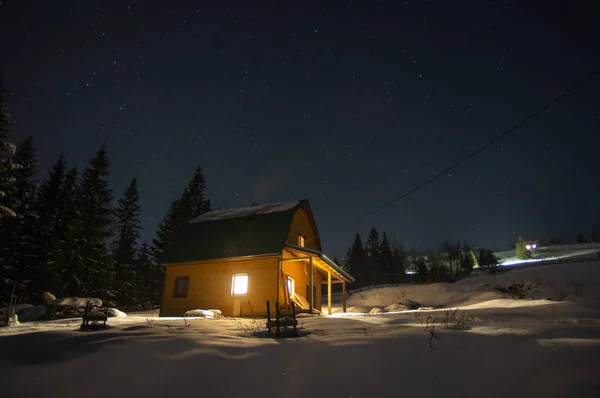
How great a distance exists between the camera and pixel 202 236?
2022 cm

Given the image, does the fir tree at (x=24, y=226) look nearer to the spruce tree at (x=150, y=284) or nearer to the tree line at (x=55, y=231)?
the tree line at (x=55, y=231)

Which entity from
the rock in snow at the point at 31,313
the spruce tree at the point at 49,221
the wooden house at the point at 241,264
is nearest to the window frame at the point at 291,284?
the wooden house at the point at 241,264

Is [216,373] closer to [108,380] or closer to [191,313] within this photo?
[108,380]

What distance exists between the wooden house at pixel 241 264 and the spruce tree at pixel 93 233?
34.1 feet

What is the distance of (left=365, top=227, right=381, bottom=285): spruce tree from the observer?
7125 centimetres

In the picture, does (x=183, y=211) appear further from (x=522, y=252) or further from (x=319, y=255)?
(x=522, y=252)

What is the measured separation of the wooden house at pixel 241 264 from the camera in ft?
56.1

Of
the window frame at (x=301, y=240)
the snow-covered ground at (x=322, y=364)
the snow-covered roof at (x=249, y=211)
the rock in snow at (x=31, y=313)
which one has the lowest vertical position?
the snow-covered ground at (x=322, y=364)

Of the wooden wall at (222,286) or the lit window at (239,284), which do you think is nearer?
the wooden wall at (222,286)

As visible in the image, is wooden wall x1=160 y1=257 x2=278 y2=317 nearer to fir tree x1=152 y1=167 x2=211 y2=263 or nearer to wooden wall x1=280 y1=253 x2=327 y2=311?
wooden wall x1=280 y1=253 x2=327 y2=311

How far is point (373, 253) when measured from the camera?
75188mm

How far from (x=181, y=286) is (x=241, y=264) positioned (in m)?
4.03

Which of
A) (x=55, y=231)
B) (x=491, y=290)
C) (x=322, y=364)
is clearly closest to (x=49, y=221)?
(x=55, y=231)

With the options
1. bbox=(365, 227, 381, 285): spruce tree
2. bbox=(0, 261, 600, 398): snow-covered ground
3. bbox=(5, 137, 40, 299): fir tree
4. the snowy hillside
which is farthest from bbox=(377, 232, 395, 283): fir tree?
bbox=(0, 261, 600, 398): snow-covered ground
